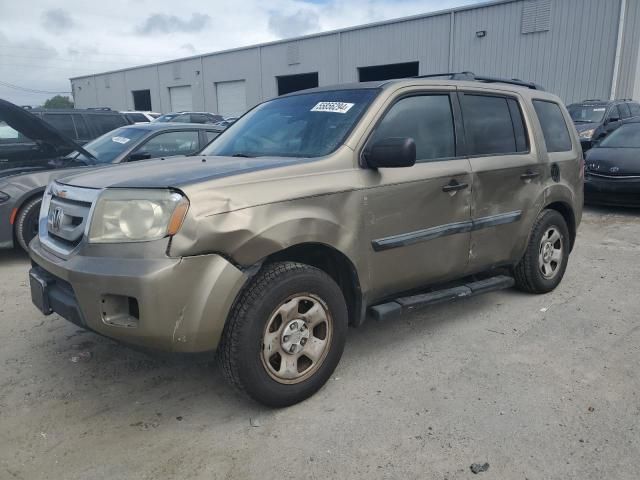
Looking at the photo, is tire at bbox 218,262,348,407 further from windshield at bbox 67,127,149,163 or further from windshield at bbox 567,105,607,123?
windshield at bbox 567,105,607,123

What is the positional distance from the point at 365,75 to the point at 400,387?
85.2 ft

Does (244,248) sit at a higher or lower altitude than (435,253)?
higher

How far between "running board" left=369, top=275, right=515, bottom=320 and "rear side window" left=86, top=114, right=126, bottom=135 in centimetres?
788

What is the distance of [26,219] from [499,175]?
4.83m

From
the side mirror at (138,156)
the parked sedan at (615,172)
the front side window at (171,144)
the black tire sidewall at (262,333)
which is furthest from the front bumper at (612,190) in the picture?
the black tire sidewall at (262,333)

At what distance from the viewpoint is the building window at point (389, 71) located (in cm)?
2527

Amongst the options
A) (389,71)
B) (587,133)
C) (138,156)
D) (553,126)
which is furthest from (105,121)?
(389,71)

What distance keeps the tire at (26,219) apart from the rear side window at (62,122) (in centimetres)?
396

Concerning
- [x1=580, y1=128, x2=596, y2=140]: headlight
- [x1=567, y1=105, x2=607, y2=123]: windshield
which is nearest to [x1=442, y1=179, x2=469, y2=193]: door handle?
[x1=580, y1=128, x2=596, y2=140]: headlight

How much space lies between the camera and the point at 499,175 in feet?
13.1

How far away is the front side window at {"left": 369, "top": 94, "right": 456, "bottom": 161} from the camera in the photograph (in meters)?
3.41

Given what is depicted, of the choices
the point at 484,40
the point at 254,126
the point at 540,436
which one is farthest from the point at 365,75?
the point at 540,436

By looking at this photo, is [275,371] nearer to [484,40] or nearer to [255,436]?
[255,436]

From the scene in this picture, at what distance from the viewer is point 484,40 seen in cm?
2161
